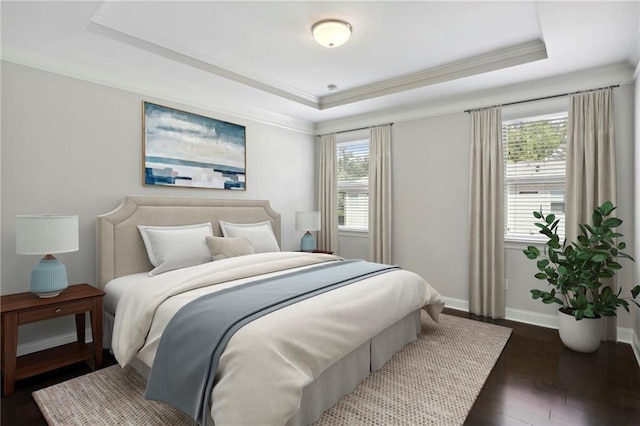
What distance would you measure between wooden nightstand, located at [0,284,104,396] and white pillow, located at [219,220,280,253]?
4.65 feet

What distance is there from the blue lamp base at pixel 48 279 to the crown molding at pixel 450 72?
3391mm

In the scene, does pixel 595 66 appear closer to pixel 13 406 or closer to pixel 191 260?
pixel 191 260

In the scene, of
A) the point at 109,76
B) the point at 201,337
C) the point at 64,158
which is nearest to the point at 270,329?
the point at 201,337

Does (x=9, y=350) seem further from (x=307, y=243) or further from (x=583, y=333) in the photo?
(x=583, y=333)

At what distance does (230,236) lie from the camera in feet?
12.5

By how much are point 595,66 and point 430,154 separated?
1734 mm

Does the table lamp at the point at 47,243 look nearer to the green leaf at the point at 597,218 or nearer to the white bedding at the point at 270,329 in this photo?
the white bedding at the point at 270,329

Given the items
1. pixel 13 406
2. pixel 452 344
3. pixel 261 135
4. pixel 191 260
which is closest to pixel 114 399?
pixel 13 406

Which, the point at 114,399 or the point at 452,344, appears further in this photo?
the point at 452,344

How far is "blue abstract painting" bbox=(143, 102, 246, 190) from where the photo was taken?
354cm

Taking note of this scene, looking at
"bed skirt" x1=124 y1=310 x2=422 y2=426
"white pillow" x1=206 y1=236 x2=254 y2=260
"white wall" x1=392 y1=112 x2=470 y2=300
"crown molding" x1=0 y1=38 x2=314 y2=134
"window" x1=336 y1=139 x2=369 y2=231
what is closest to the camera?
"bed skirt" x1=124 y1=310 x2=422 y2=426

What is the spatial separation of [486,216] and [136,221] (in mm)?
3602

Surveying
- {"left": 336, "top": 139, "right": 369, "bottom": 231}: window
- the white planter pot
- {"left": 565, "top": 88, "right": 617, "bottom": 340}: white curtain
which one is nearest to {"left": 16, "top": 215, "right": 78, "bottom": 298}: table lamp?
{"left": 336, "top": 139, "right": 369, "bottom": 231}: window

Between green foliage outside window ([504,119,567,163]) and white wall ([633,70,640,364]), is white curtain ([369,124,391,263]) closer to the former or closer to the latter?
green foliage outside window ([504,119,567,163])
